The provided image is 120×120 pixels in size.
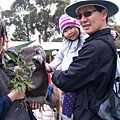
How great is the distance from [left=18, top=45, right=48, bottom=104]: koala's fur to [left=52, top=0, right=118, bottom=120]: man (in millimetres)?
104

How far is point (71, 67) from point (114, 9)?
0.62 m

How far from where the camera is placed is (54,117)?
4.00 meters

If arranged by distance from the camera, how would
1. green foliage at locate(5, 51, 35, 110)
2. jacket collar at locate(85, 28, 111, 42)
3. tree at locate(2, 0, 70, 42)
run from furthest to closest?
1. tree at locate(2, 0, 70, 42)
2. jacket collar at locate(85, 28, 111, 42)
3. green foliage at locate(5, 51, 35, 110)

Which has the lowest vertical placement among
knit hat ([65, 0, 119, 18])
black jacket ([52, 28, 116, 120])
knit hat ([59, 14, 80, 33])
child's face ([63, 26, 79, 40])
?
black jacket ([52, 28, 116, 120])

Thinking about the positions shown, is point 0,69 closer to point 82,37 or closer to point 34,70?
point 34,70

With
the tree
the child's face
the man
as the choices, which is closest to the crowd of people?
the man

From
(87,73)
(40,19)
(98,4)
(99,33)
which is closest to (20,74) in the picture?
(87,73)

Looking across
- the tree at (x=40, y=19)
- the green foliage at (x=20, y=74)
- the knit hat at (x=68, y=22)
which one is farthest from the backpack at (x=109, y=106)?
the tree at (x=40, y=19)

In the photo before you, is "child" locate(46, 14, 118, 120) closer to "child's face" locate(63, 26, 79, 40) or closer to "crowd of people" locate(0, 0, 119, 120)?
"child's face" locate(63, 26, 79, 40)

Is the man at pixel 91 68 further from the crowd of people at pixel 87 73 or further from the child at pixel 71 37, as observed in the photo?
the child at pixel 71 37

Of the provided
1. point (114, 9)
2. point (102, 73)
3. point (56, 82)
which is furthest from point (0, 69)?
point (114, 9)

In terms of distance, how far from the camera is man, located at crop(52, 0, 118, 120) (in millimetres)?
1560

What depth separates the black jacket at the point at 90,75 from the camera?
1557mm

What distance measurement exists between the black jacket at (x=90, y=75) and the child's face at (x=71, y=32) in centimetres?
109
